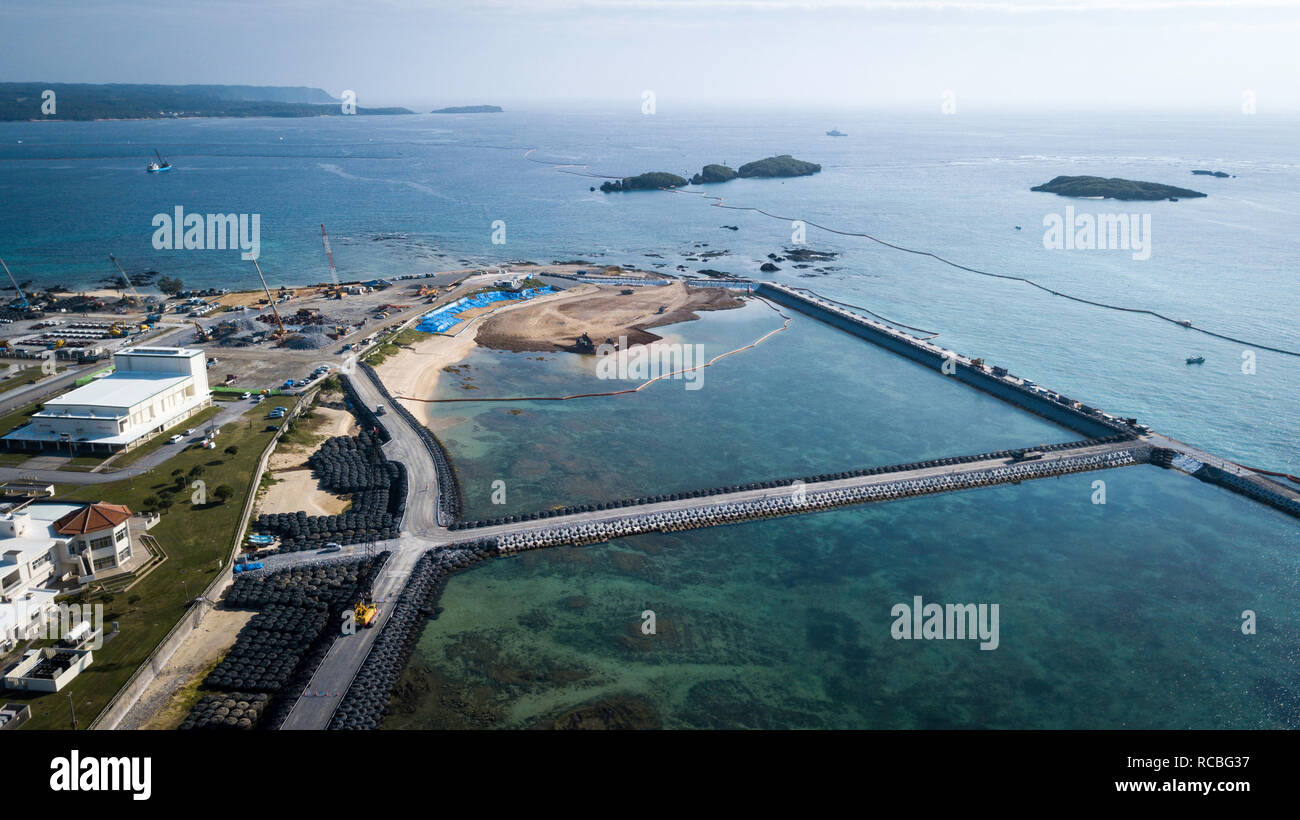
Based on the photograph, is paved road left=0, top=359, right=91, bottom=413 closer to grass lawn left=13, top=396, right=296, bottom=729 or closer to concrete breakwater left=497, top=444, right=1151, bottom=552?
grass lawn left=13, top=396, right=296, bottom=729

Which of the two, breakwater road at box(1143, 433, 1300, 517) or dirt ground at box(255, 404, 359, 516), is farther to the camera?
breakwater road at box(1143, 433, 1300, 517)

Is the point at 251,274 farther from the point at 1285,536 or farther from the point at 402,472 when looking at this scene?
the point at 1285,536

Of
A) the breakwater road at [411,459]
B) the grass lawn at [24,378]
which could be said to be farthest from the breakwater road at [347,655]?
the grass lawn at [24,378]

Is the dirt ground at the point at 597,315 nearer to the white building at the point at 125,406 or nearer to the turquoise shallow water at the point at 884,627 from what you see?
the white building at the point at 125,406

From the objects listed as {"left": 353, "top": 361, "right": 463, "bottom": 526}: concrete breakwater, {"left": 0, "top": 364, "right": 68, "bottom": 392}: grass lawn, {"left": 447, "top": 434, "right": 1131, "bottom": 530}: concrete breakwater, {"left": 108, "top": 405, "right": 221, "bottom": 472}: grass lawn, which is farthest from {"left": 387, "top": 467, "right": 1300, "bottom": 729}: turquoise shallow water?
{"left": 0, "top": 364, "right": 68, "bottom": 392}: grass lawn

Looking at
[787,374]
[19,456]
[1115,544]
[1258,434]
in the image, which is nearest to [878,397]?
[787,374]

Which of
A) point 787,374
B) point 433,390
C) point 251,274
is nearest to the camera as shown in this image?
point 433,390

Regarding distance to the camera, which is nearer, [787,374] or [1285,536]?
[1285,536]
